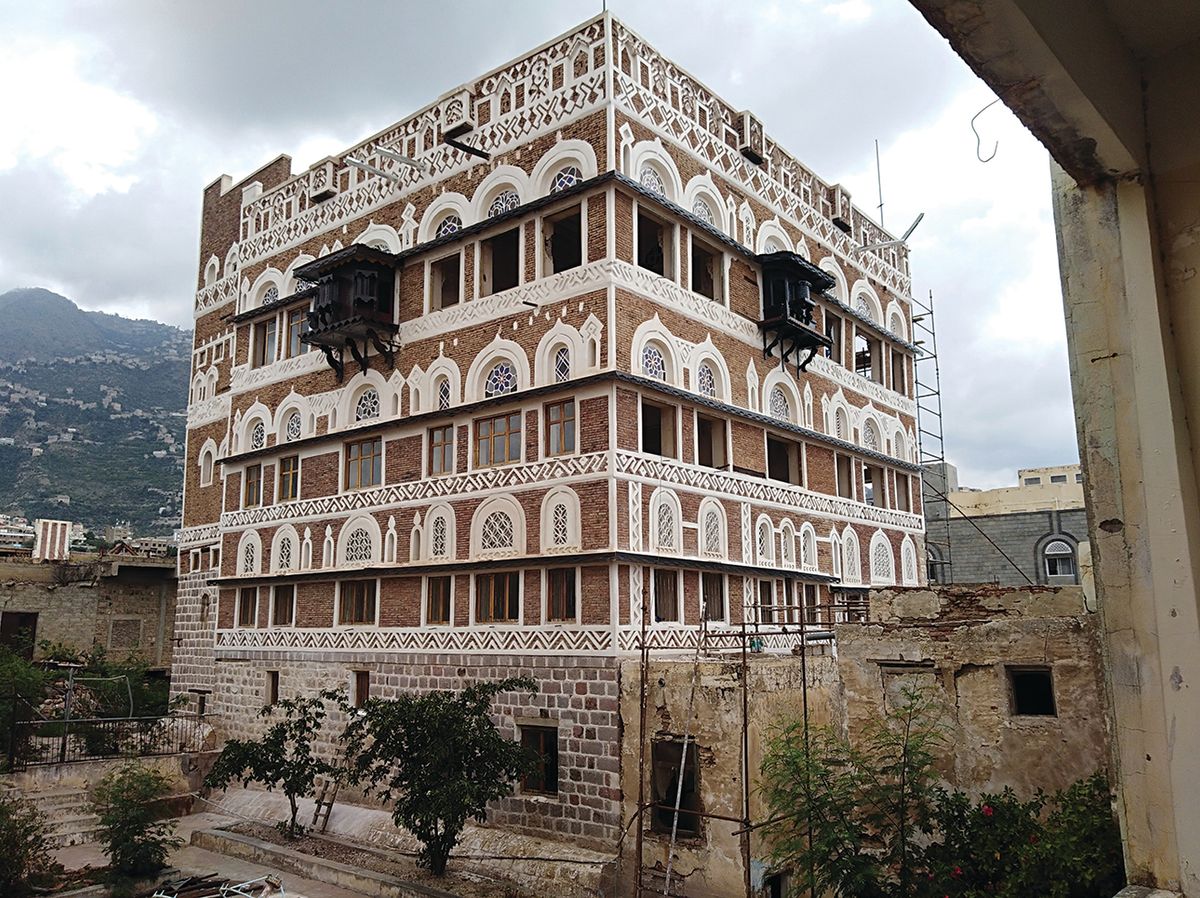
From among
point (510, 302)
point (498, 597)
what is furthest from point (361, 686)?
point (510, 302)

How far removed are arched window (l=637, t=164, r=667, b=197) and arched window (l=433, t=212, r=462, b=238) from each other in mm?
4281

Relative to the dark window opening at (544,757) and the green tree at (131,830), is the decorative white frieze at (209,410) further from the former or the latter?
the dark window opening at (544,757)

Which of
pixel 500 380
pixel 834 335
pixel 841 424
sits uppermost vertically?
pixel 834 335

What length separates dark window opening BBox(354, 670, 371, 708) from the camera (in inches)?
812

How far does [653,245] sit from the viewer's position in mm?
21031

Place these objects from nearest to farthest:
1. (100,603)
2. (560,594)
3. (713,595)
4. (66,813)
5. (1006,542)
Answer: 1. (560,594)
2. (713,595)
3. (66,813)
4. (100,603)
5. (1006,542)

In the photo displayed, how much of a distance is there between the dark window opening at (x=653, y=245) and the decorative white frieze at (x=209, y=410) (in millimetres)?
Result: 13529

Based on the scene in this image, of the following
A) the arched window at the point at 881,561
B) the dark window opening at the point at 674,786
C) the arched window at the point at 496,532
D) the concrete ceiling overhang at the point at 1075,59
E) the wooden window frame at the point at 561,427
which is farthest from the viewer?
the arched window at the point at 881,561

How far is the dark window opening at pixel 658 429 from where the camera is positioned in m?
18.7

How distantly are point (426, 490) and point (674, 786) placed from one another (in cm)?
802

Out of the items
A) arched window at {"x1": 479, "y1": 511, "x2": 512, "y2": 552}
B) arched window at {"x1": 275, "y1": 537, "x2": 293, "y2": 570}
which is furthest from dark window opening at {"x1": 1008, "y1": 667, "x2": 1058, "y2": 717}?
arched window at {"x1": 275, "y1": 537, "x2": 293, "y2": 570}

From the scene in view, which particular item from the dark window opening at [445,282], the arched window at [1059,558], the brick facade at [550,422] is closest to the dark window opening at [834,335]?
the brick facade at [550,422]

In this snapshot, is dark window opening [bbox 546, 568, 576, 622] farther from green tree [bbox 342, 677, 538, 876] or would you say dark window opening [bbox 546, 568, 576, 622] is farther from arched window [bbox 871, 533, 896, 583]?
arched window [bbox 871, 533, 896, 583]

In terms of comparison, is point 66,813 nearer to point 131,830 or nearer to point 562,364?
point 131,830
